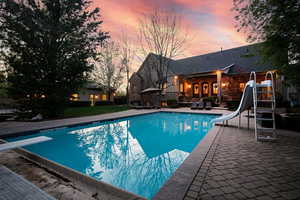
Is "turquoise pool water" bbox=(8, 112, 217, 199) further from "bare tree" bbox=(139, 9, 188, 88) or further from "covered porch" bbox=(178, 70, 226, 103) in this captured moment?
"covered porch" bbox=(178, 70, 226, 103)

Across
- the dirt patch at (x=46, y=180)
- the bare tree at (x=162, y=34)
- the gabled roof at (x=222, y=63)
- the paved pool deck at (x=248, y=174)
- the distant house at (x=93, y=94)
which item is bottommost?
the dirt patch at (x=46, y=180)

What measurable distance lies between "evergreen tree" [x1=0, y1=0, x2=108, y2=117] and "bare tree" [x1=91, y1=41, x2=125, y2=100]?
13.7 m

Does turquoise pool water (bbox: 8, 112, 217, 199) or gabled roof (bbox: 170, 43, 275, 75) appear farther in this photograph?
gabled roof (bbox: 170, 43, 275, 75)

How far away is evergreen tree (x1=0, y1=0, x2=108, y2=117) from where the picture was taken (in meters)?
7.95

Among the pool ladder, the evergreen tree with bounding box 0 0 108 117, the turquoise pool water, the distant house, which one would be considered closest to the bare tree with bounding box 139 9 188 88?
the evergreen tree with bounding box 0 0 108 117

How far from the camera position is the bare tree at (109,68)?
23078 mm

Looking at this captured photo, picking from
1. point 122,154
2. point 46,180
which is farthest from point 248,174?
point 122,154

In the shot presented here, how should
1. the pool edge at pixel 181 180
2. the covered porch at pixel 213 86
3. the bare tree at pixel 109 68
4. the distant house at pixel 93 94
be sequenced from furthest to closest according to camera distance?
the distant house at pixel 93 94 → the bare tree at pixel 109 68 → the covered porch at pixel 213 86 → the pool edge at pixel 181 180

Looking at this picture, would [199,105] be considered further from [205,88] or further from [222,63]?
[222,63]

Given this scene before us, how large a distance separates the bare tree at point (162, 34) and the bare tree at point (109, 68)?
865cm

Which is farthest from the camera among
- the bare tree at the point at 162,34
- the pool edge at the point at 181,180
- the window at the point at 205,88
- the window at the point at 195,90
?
the window at the point at 195,90

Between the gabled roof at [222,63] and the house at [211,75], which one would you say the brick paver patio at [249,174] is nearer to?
the house at [211,75]

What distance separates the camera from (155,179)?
285 centimetres

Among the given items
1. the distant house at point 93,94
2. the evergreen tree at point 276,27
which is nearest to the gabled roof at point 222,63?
the evergreen tree at point 276,27
